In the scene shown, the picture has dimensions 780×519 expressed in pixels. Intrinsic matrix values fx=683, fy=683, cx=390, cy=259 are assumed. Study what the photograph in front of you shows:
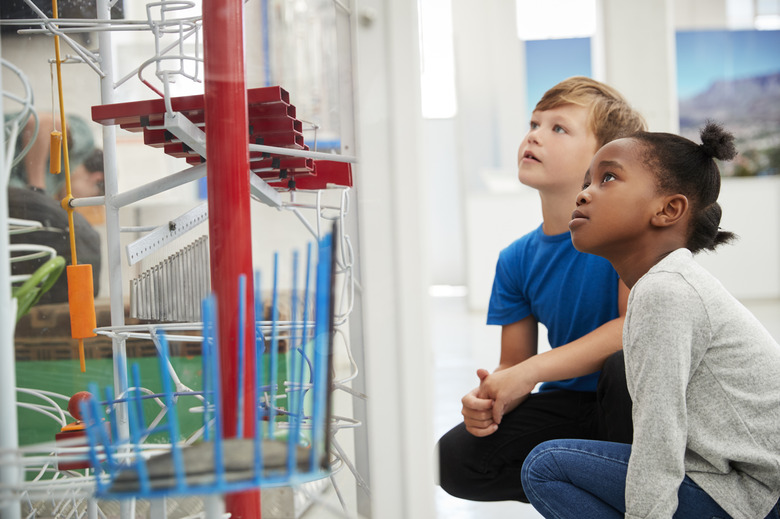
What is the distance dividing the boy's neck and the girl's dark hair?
0.26m

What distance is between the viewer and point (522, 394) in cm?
108

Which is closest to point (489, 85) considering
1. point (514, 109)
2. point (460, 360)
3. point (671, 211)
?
point (514, 109)

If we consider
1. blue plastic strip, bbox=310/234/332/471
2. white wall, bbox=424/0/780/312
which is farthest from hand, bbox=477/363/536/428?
white wall, bbox=424/0/780/312

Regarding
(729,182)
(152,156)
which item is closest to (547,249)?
(152,156)

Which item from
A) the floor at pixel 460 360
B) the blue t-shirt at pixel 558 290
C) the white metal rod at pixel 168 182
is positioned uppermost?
the white metal rod at pixel 168 182

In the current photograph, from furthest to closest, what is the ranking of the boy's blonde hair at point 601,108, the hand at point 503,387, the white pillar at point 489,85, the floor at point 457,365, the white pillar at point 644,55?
the white pillar at point 489,85
the white pillar at point 644,55
the floor at point 457,365
the boy's blonde hair at point 601,108
the hand at point 503,387

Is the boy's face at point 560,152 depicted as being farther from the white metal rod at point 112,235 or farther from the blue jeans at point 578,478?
the white metal rod at point 112,235

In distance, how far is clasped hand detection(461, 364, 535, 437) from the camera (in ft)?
3.48

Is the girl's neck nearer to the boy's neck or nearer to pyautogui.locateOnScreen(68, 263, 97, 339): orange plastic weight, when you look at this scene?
the boy's neck

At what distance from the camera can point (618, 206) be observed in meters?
0.88

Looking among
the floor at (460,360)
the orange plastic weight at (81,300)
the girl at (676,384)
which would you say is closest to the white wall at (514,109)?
the floor at (460,360)

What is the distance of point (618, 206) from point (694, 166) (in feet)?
0.38

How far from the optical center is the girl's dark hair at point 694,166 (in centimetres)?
88

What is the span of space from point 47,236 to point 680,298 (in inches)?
35.9
